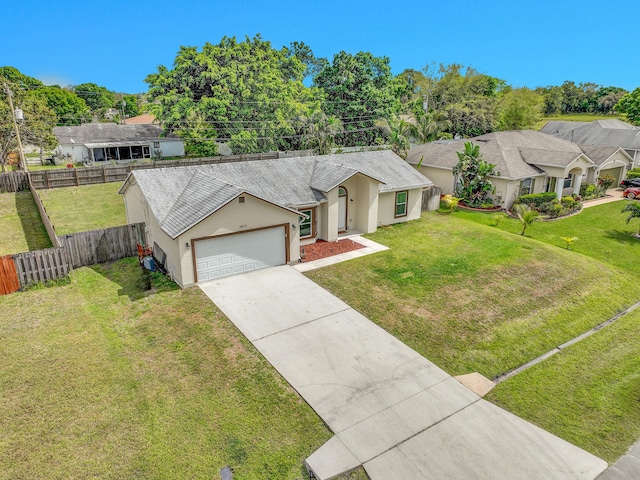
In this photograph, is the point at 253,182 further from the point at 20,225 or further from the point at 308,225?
the point at 20,225

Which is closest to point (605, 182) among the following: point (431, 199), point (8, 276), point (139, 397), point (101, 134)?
point (431, 199)

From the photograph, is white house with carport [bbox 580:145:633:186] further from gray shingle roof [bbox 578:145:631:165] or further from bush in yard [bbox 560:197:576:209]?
bush in yard [bbox 560:197:576:209]

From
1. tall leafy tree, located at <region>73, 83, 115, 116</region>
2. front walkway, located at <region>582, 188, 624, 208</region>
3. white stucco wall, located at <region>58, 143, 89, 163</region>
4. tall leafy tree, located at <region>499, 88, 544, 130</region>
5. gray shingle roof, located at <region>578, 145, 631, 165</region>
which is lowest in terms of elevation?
front walkway, located at <region>582, 188, 624, 208</region>

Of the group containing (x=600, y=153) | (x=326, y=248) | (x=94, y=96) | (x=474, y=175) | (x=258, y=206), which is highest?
(x=94, y=96)

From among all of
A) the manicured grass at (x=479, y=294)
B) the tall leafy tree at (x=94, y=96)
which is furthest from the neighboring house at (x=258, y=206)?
the tall leafy tree at (x=94, y=96)

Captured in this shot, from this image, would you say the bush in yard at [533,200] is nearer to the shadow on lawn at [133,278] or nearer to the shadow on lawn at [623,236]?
the shadow on lawn at [623,236]

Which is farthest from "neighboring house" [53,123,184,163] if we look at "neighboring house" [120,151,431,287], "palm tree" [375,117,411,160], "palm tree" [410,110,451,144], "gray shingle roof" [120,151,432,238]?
"gray shingle roof" [120,151,432,238]
